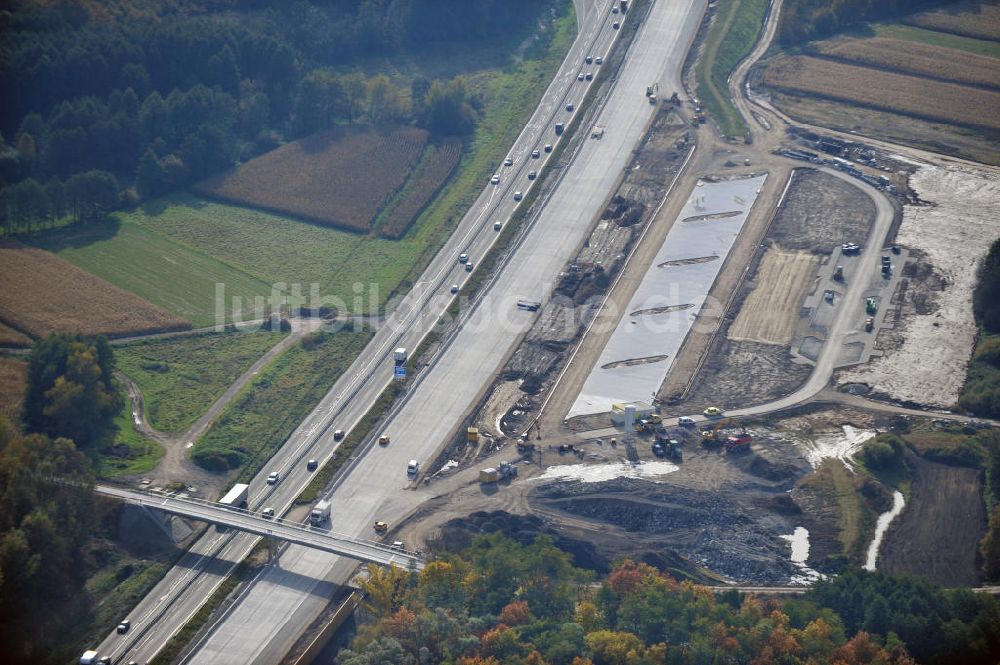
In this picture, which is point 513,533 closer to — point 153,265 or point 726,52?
point 153,265

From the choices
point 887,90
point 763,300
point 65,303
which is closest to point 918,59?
point 887,90

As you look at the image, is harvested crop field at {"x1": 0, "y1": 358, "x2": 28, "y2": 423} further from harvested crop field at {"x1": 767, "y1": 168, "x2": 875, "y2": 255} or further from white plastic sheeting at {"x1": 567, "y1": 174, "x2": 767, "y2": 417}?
harvested crop field at {"x1": 767, "y1": 168, "x2": 875, "y2": 255}

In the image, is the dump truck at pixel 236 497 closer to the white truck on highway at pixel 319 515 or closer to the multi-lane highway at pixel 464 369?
the white truck on highway at pixel 319 515

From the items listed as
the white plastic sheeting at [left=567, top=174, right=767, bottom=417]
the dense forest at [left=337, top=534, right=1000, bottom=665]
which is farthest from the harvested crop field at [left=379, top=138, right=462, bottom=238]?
the dense forest at [left=337, top=534, right=1000, bottom=665]

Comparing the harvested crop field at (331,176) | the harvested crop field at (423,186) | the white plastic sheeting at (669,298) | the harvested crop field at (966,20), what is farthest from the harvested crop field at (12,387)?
the harvested crop field at (966,20)

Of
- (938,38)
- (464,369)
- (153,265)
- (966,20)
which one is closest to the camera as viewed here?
(464,369)

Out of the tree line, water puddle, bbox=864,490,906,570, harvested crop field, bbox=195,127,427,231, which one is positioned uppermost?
harvested crop field, bbox=195,127,427,231
